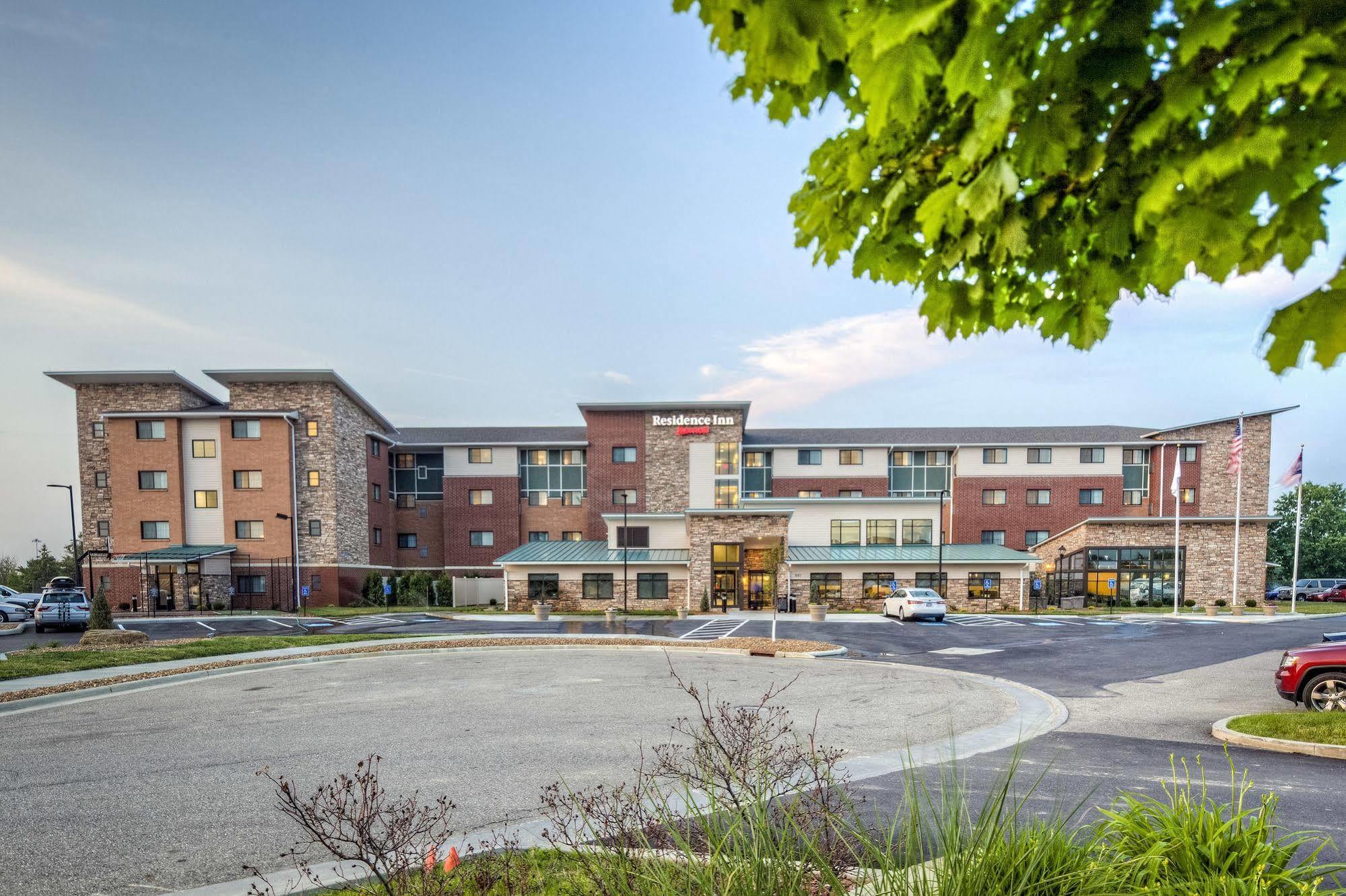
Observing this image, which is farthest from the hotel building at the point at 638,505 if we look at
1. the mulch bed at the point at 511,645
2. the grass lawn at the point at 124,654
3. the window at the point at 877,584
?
the grass lawn at the point at 124,654

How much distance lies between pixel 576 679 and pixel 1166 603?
4357 cm

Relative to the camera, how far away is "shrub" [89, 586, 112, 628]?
2280 cm

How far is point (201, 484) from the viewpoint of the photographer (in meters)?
42.3

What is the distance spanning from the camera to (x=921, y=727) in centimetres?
978

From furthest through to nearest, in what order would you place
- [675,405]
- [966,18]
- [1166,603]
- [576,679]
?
[675,405] < [1166,603] < [576,679] < [966,18]

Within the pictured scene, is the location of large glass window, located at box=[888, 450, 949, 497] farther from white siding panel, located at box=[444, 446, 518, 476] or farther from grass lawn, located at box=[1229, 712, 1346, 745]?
grass lawn, located at box=[1229, 712, 1346, 745]

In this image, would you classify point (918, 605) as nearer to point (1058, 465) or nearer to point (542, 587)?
point (542, 587)

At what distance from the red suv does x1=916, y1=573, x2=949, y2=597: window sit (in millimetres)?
29809

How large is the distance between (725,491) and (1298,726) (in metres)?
39.6

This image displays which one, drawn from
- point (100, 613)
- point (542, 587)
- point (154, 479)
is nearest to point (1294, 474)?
point (542, 587)

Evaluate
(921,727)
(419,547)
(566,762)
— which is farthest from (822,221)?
(419,547)

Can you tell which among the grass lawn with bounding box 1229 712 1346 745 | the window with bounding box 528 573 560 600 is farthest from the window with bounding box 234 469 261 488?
the grass lawn with bounding box 1229 712 1346 745

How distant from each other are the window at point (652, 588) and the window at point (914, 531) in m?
16.6

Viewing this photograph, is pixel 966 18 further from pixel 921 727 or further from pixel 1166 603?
pixel 1166 603
